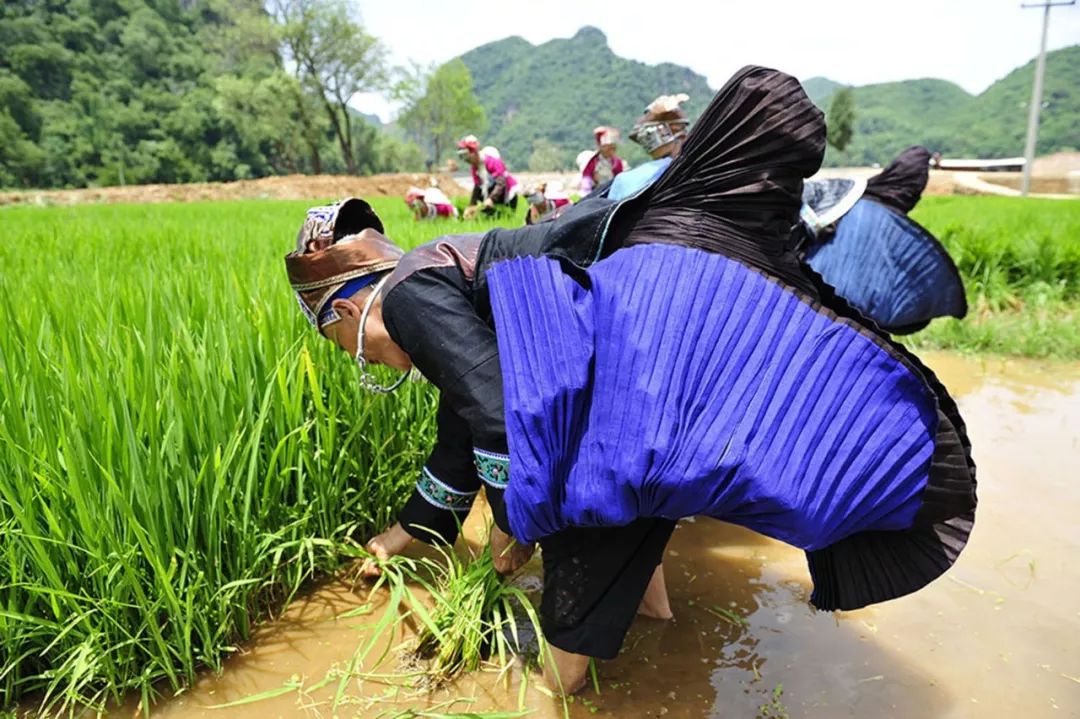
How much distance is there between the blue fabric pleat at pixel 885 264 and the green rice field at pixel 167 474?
132 centimetres

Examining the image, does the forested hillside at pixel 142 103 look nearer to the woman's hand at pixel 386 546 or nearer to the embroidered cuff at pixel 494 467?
the woman's hand at pixel 386 546

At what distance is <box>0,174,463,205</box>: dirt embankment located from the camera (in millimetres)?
19422

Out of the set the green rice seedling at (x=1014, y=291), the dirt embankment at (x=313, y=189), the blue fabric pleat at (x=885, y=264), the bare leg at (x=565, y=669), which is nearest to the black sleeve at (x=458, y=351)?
the bare leg at (x=565, y=669)

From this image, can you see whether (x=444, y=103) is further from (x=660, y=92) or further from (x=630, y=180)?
(x=660, y=92)

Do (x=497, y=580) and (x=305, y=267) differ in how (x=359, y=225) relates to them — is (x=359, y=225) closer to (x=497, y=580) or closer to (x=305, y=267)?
(x=305, y=267)

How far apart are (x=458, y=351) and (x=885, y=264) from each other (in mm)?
1533

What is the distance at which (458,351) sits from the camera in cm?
113

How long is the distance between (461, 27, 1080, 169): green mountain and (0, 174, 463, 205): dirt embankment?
4721 centimetres

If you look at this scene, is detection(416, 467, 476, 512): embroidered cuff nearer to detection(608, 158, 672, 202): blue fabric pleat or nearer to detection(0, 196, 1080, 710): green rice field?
detection(0, 196, 1080, 710): green rice field

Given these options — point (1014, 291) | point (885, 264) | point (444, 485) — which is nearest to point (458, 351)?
point (444, 485)

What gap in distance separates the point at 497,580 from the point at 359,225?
0.83 meters

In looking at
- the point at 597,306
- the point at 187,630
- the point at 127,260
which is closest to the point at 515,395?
the point at 597,306

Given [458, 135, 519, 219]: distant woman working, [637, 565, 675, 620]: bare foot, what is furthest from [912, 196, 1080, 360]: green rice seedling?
[458, 135, 519, 219]: distant woman working

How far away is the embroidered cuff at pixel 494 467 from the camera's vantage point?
1106 millimetres
